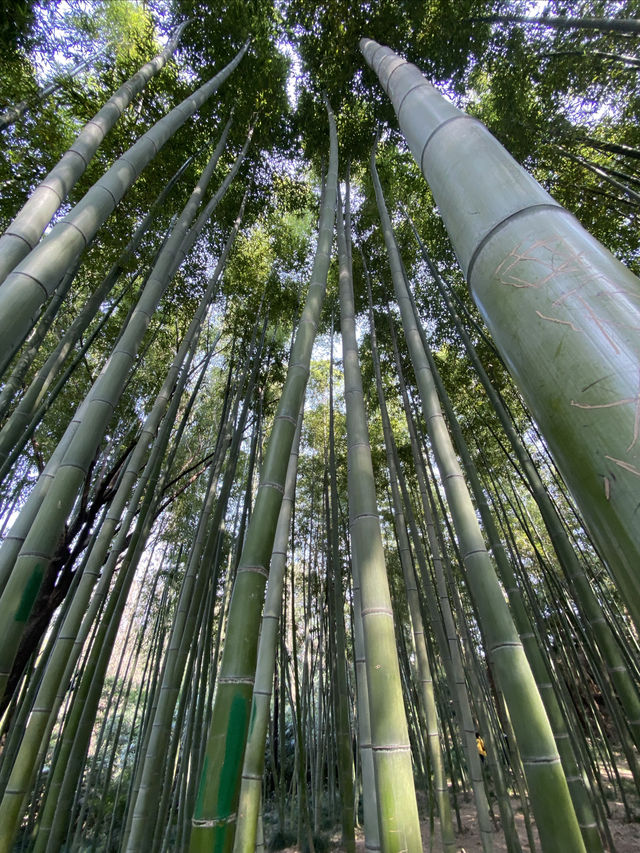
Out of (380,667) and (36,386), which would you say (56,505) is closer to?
(380,667)

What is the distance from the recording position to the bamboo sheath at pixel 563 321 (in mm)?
391

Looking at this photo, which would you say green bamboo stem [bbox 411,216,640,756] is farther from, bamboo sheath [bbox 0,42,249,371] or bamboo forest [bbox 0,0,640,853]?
bamboo sheath [bbox 0,42,249,371]

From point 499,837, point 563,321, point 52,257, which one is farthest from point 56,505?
point 499,837

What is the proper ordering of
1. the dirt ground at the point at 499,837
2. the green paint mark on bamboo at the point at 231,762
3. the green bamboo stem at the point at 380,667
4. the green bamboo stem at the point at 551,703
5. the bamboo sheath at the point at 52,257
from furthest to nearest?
the dirt ground at the point at 499,837, the green bamboo stem at the point at 551,703, the bamboo sheath at the point at 52,257, the green bamboo stem at the point at 380,667, the green paint mark on bamboo at the point at 231,762

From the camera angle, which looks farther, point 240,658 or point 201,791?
point 240,658

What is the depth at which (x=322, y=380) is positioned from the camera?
6.67 m

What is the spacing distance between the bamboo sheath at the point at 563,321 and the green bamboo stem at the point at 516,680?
710 millimetres

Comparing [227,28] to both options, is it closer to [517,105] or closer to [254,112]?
[254,112]

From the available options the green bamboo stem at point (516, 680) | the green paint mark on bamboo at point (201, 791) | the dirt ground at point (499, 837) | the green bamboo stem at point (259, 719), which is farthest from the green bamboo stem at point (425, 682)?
the dirt ground at point (499, 837)

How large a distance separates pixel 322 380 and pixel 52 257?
5.66 metres

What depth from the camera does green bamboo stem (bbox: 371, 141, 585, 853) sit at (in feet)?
2.58

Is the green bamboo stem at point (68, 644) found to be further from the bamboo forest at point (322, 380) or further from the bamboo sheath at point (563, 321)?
the bamboo sheath at point (563, 321)

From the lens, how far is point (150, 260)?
3949mm

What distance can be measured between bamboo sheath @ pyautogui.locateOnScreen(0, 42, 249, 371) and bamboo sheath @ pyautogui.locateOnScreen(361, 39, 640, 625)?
98 cm
